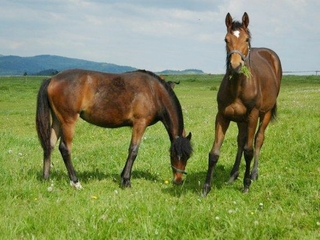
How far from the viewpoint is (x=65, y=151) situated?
8.10m

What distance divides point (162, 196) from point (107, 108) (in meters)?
2.38

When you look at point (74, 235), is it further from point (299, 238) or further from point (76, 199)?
point (299, 238)

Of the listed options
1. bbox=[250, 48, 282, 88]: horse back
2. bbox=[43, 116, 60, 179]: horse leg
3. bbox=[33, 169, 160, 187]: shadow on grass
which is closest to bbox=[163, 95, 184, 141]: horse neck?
bbox=[33, 169, 160, 187]: shadow on grass

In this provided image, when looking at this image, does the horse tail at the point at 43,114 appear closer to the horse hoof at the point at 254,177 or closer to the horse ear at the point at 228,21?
the horse ear at the point at 228,21

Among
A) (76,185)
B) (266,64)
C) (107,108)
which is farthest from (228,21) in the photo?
(76,185)

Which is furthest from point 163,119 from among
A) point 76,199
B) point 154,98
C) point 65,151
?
point 76,199

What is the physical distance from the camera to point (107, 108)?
8.34 meters

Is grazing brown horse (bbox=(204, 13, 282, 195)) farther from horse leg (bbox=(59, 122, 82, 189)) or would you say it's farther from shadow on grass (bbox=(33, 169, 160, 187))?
horse leg (bbox=(59, 122, 82, 189))

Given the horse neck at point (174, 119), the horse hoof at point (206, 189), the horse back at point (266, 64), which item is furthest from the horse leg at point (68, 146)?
the horse back at point (266, 64)

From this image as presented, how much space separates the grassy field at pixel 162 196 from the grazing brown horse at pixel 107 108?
65 cm

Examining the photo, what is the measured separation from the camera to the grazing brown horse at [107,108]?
26.3 ft

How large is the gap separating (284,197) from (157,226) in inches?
103

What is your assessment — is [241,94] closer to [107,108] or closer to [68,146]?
[107,108]

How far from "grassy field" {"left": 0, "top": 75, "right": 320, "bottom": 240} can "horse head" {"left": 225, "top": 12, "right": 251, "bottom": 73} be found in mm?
2307
